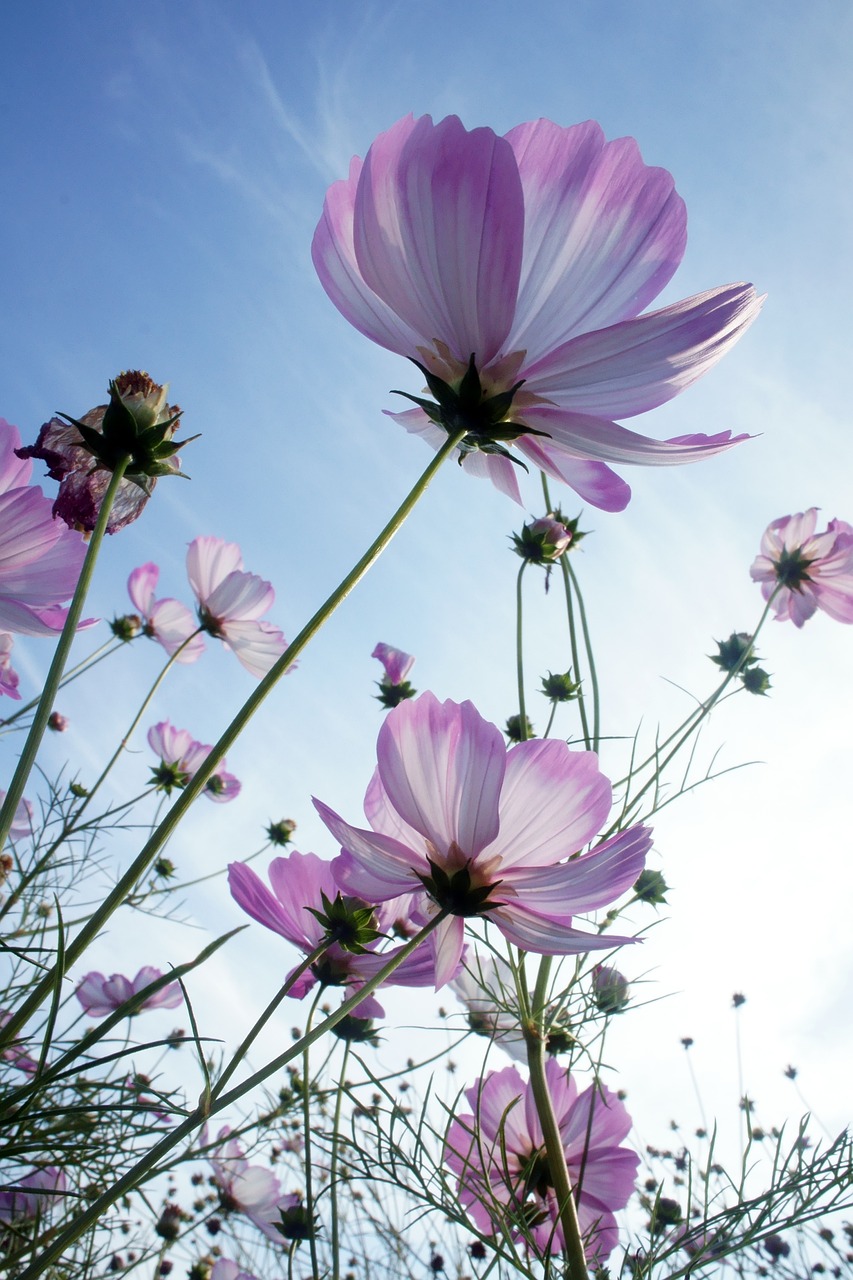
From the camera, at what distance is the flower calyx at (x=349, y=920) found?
2.20ft

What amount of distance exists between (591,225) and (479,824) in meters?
0.41

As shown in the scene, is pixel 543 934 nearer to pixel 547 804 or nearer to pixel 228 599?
pixel 547 804

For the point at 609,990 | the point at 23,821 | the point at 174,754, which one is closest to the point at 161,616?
the point at 174,754

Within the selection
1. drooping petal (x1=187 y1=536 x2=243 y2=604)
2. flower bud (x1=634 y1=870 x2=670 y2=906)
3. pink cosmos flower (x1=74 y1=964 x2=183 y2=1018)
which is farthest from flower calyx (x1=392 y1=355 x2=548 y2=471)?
pink cosmos flower (x1=74 y1=964 x2=183 y2=1018)

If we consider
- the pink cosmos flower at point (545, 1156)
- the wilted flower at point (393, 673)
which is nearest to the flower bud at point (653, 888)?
the pink cosmos flower at point (545, 1156)

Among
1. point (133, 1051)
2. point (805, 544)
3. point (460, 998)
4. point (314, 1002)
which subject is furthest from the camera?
point (805, 544)

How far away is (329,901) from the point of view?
2.36 feet

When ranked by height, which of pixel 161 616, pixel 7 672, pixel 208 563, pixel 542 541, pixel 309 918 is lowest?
pixel 309 918

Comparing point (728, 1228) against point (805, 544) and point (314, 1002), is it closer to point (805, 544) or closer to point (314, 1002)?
point (314, 1002)

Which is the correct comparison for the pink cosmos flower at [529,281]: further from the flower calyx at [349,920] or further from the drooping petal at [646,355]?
the flower calyx at [349,920]

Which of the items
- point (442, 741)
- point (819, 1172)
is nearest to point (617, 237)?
point (442, 741)

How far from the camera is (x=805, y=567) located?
6.46 feet

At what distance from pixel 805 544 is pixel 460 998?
1326mm

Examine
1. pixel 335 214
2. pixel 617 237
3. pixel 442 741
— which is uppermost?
pixel 335 214
